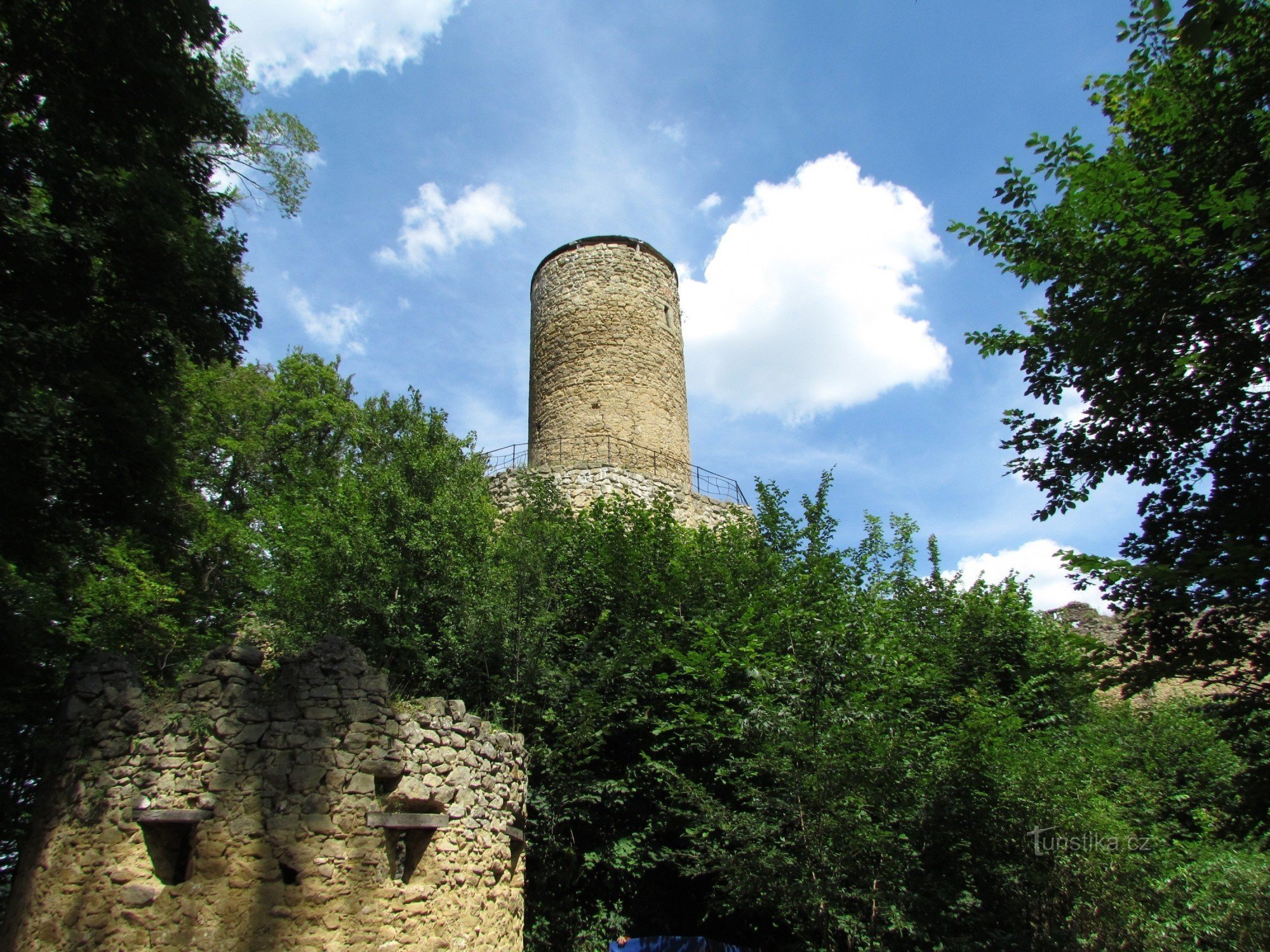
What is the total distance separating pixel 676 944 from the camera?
28.8 ft

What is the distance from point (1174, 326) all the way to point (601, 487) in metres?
9.76

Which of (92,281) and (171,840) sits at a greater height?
(92,281)

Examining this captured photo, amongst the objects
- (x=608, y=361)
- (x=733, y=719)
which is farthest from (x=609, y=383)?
(x=733, y=719)

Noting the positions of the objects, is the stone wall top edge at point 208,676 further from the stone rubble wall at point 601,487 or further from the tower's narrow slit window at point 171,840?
the stone rubble wall at point 601,487

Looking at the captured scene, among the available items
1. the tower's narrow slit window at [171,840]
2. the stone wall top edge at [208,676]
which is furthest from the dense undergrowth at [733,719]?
the tower's narrow slit window at [171,840]

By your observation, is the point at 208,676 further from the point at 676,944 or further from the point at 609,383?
the point at 609,383

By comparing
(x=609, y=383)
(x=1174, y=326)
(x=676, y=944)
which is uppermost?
(x=609, y=383)

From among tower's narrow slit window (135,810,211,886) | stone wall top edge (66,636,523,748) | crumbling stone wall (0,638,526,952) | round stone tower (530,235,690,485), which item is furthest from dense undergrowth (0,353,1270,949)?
round stone tower (530,235,690,485)

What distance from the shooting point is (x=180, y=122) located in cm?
905

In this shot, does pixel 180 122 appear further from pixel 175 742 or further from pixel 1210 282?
Answer: pixel 1210 282

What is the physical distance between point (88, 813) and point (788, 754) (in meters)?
→ 6.09

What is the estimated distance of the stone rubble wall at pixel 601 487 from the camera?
14.9 meters

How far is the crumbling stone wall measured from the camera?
5.61 meters

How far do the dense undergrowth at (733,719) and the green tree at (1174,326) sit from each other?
0.93m
